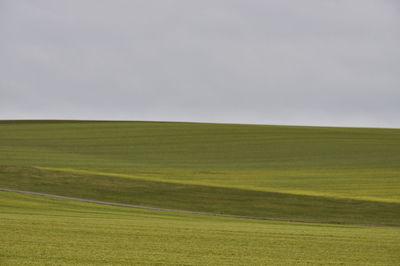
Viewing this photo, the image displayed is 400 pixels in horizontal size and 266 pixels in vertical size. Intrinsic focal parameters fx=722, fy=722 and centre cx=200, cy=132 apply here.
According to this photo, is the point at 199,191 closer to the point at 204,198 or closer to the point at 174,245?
the point at 204,198

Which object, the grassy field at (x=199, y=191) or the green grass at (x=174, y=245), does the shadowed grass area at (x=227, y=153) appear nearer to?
the grassy field at (x=199, y=191)

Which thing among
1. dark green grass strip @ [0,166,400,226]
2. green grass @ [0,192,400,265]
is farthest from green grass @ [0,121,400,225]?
green grass @ [0,192,400,265]

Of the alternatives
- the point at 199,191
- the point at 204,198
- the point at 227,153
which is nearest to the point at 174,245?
the point at 204,198

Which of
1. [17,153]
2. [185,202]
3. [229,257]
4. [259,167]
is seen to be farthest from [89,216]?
[17,153]

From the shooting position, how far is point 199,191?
3591cm

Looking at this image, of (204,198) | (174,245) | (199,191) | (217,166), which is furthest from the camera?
(217,166)

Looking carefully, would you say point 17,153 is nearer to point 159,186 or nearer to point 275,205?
point 159,186

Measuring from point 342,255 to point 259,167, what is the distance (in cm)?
2967

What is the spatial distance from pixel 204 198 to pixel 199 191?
34.0 inches

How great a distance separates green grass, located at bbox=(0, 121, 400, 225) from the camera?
34303 millimetres

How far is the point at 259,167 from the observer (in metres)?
46.9

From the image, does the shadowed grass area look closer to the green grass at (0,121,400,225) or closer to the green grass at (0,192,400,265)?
the green grass at (0,121,400,225)

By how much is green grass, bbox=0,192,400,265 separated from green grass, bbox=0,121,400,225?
33.7 ft

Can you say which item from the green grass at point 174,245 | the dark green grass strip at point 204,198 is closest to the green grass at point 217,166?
the dark green grass strip at point 204,198
